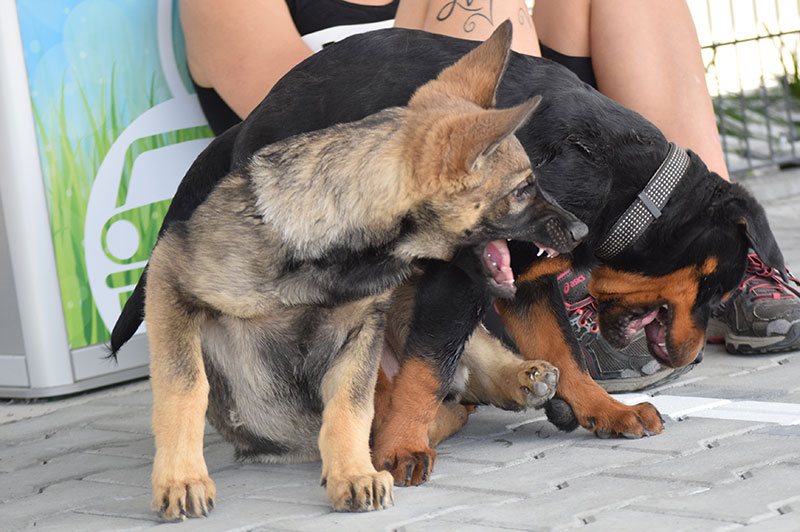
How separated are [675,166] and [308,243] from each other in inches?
51.1

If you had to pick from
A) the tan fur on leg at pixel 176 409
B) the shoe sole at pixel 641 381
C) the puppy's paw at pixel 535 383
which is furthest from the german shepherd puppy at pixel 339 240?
the shoe sole at pixel 641 381

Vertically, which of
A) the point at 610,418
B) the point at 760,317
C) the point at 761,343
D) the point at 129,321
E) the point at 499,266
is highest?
the point at 499,266

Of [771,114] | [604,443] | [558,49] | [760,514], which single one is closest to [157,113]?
[558,49]

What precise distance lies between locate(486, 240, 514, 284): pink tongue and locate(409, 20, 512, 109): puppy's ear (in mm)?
410

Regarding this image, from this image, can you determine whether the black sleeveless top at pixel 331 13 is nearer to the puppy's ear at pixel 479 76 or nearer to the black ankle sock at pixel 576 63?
the black ankle sock at pixel 576 63

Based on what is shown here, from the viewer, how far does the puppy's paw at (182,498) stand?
2.67 metres

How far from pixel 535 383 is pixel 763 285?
1.69 m

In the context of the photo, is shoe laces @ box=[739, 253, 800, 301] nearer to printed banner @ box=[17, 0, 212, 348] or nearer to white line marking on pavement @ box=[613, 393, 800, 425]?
white line marking on pavement @ box=[613, 393, 800, 425]

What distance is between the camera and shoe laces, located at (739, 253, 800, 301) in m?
4.50

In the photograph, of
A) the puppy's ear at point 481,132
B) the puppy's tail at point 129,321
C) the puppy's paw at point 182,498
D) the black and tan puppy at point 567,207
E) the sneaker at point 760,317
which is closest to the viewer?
the puppy's ear at point 481,132

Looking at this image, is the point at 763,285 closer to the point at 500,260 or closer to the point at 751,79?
the point at 500,260

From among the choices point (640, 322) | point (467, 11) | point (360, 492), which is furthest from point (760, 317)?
point (360, 492)

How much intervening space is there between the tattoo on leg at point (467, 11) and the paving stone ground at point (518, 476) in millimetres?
1524

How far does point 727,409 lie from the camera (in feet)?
11.6
